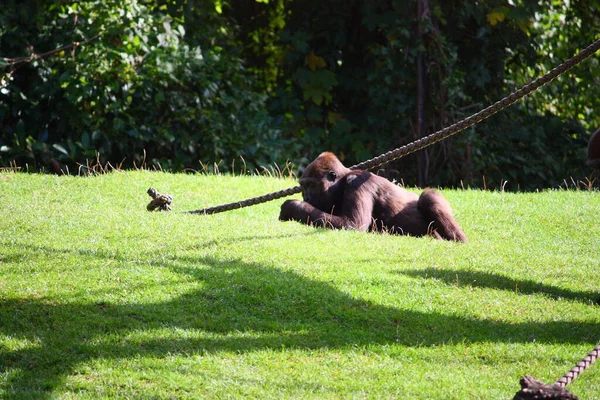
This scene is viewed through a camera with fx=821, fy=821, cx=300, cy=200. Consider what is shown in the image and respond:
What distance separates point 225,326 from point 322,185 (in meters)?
4.02

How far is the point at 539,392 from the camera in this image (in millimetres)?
4098

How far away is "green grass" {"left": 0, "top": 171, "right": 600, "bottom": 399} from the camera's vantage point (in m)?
5.15

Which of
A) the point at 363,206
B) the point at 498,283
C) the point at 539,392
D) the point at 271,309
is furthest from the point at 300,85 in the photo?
the point at 539,392

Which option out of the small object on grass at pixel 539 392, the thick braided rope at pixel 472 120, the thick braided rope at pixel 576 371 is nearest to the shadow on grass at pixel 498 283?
the thick braided rope at pixel 472 120

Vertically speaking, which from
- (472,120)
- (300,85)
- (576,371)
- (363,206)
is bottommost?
(576,371)

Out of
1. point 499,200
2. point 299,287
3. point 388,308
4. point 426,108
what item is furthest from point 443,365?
point 426,108

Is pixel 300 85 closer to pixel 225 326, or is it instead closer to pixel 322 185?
pixel 322 185

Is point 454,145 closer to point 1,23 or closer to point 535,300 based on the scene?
point 1,23

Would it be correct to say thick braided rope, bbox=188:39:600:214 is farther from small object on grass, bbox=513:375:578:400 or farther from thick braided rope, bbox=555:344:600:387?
small object on grass, bbox=513:375:578:400

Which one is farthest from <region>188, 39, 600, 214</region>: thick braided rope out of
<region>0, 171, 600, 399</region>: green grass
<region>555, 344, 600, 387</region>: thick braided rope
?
<region>555, 344, 600, 387</region>: thick braided rope

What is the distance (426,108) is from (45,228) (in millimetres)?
10175

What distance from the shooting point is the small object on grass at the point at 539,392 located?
161 inches

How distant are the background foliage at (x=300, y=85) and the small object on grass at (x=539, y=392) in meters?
10.5

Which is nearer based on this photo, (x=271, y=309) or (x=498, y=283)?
(x=271, y=309)
